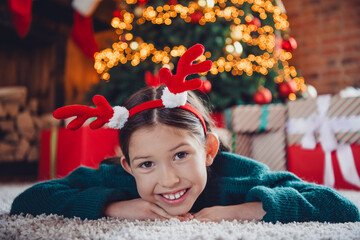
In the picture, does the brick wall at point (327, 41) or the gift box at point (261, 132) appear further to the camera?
the brick wall at point (327, 41)

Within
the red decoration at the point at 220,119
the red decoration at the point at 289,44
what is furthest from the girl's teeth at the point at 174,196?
the red decoration at the point at 289,44

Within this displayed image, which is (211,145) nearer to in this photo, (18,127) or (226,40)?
(226,40)

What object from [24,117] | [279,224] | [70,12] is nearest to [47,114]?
[24,117]

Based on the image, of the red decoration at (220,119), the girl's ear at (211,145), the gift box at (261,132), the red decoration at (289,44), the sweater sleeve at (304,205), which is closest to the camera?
the sweater sleeve at (304,205)

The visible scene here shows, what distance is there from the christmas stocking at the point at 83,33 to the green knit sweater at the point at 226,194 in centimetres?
154

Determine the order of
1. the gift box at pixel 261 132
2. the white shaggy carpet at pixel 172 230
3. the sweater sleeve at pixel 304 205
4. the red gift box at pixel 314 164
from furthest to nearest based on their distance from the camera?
the gift box at pixel 261 132 → the red gift box at pixel 314 164 → the sweater sleeve at pixel 304 205 → the white shaggy carpet at pixel 172 230

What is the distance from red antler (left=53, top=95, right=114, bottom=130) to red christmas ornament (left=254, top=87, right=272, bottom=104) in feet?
4.20

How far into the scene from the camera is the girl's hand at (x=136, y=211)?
734 mm

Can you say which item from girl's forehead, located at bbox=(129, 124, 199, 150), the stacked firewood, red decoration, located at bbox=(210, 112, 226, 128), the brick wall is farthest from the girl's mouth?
the brick wall

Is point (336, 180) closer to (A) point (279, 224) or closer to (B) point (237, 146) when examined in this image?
(B) point (237, 146)

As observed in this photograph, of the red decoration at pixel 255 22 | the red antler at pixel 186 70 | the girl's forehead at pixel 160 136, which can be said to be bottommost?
the girl's forehead at pixel 160 136

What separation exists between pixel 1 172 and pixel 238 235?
2.36 m

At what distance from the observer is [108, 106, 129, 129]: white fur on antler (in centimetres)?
76

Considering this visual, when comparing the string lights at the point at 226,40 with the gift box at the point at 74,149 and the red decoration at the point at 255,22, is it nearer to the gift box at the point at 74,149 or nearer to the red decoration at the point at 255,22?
the red decoration at the point at 255,22
